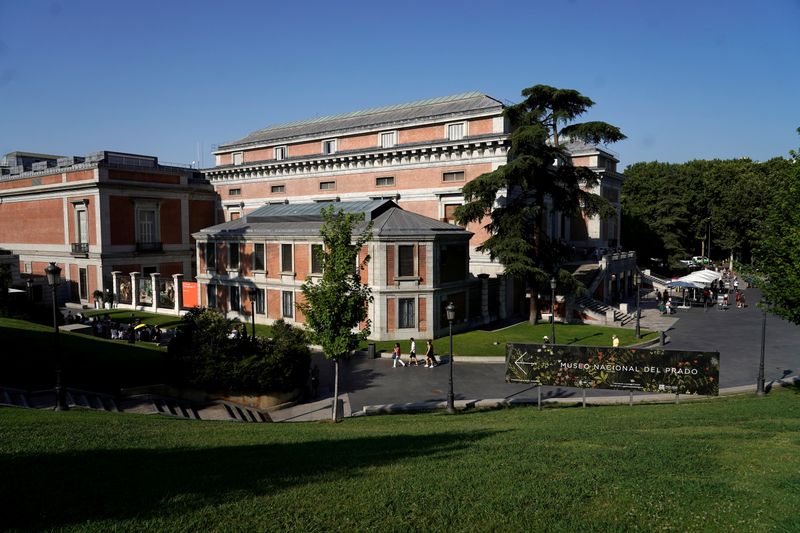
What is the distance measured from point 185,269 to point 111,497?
48.8 m

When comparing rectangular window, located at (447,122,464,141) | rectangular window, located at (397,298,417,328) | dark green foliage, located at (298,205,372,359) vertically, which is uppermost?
rectangular window, located at (447,122,464,141)

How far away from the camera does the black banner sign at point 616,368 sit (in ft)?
54.7

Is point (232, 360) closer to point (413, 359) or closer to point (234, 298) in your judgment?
point (413, 359)

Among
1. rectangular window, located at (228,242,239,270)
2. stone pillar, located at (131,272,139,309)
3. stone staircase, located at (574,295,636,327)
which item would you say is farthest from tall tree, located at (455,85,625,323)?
stone pillar, located at (131,272,139,309)

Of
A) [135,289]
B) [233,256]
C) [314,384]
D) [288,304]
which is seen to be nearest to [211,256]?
[233,256]

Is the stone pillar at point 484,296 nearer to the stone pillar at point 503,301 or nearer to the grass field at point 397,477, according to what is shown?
the stone pillar at point 503,301

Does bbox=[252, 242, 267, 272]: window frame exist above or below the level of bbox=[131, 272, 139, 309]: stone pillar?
above

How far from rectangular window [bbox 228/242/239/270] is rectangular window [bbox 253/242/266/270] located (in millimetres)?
1890

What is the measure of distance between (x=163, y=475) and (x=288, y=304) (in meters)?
26.9

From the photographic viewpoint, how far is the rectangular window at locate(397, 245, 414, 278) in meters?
31.6

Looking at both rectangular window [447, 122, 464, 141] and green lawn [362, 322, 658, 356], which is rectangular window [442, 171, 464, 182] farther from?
green lawn [362, 322, 658, 356]

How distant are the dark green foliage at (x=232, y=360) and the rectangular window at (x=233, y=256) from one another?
16.5 metres

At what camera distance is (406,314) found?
31938 millimetres

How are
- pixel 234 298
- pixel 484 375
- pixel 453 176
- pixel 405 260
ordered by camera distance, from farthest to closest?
pixel 453 176 < pixel 234 298 < pixel 405 260 < pixel 484 375
